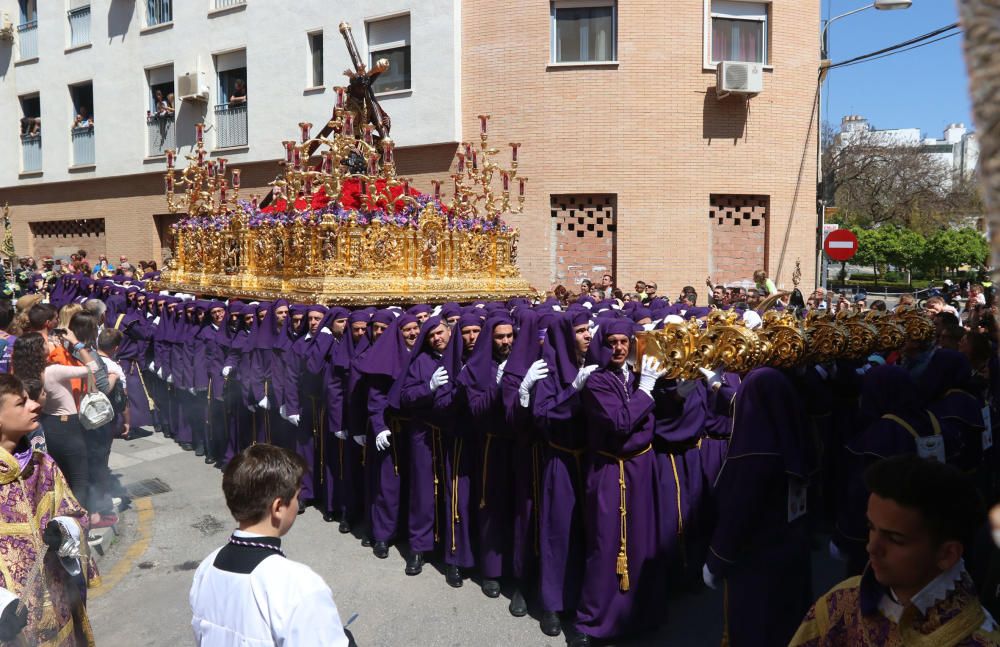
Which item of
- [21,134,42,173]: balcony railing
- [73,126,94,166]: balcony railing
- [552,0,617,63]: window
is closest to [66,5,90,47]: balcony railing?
[73,126,94,166]: balcony railing

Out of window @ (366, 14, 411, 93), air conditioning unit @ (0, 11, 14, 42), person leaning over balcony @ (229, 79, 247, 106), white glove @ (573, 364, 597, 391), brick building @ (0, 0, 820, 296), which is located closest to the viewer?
white glove @ (573, 364, 597, 391)

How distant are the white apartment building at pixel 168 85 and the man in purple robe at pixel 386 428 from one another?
10660 mm

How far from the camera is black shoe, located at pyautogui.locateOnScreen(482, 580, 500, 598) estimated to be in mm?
5566

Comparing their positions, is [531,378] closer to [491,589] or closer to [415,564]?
[491,589]

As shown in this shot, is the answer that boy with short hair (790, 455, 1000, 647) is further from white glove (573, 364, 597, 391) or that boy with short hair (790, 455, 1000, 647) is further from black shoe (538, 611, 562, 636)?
black shoe (538, 611, 562, 636)

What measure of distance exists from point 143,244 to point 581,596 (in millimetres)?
20099

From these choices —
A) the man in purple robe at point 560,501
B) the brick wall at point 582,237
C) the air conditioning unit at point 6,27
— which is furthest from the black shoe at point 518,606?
the air conditioning unit at point 6,27

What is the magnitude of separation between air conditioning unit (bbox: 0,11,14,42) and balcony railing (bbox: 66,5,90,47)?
113 inches

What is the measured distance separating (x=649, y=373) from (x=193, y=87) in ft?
61.8

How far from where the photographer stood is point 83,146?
23312 mm

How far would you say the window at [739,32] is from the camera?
15453mm

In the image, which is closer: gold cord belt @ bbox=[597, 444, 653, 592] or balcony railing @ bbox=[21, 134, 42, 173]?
gold cord belt @ bbox=[597, 444, 653, 592]

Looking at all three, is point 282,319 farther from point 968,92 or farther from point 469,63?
point 469,63

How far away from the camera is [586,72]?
50.3ft
